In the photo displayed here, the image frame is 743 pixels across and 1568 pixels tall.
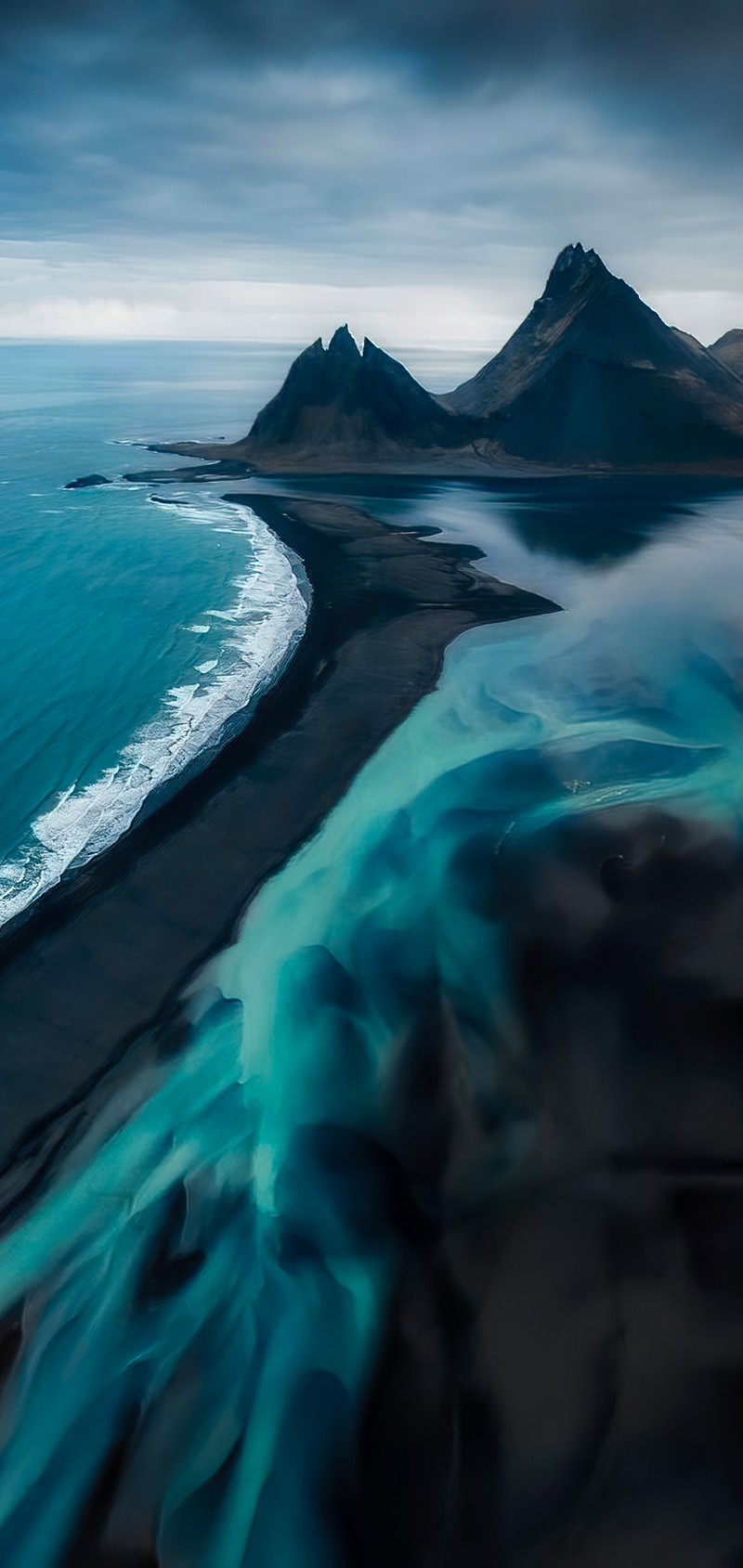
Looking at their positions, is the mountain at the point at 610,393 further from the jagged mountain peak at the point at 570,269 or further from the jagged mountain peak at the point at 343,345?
the jagged mountain peak at the point at 343,345

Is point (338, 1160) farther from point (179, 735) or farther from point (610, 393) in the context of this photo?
point (610, 393)

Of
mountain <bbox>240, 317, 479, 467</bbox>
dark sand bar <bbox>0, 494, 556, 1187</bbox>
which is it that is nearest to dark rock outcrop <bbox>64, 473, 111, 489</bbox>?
mountain <bbox>240, 317, 479, 467</bbox>

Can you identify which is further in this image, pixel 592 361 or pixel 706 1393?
pixel 592 361

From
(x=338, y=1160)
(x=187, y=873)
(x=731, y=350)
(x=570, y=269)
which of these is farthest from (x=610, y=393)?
(x=338, y=1160)

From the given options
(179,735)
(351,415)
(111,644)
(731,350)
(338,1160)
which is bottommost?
(338,1160)

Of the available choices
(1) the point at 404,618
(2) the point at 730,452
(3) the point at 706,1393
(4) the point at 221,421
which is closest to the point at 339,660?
→ (1) the point at 404,618

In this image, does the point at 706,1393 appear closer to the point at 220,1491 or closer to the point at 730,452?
the point at 220,1491
